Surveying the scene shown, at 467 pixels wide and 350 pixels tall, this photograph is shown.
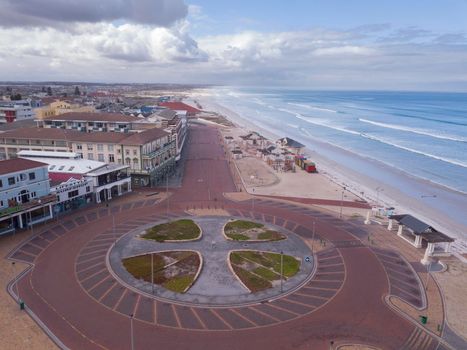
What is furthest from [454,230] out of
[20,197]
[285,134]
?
[285,134]

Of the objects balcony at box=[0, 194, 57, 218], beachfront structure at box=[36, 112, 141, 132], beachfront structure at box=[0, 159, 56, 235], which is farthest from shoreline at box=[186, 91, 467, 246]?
beachfront structure at box=[0, 159, 56, 235]

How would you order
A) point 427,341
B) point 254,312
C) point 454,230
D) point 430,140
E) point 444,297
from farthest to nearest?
1. point 430,140
2. point 454,230
3. point 444,297
4. point 254,312
5. point 427,341

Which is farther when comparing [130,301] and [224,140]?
[224,140]

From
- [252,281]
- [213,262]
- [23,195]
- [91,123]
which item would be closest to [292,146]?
[91,123]

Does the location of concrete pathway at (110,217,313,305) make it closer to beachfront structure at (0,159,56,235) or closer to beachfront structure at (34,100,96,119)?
beachfront structure at (0,159,56,235)

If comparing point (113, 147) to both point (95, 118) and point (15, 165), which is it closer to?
point (15, 165)

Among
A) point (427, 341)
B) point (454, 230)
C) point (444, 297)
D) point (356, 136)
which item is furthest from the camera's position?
point (356, 136)

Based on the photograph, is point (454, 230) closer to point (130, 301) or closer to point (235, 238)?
point (235, 238)
